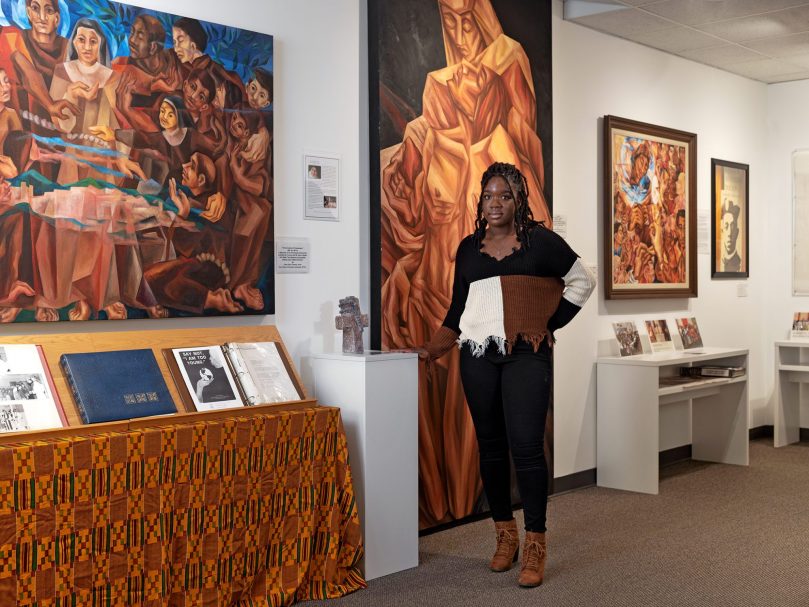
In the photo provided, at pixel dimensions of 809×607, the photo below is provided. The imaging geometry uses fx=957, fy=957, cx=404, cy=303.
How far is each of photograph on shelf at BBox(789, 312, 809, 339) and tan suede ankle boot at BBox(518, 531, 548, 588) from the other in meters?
4.53

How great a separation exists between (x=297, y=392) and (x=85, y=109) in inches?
55.6

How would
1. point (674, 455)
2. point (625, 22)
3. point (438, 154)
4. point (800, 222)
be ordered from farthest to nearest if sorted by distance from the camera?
point (800, 222) < point (674, 455) < point (625, 22) < point (438, 154)

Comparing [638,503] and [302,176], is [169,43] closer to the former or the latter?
[302,176]

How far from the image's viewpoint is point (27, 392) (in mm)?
3316

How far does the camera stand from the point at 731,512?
545cm

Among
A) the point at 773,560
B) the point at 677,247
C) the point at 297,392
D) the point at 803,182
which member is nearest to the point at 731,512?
the point at 773,560

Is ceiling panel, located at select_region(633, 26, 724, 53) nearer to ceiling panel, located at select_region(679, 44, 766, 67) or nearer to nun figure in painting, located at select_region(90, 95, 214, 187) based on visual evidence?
ceiling panel, located at select_region(679, 44, 766, 67)

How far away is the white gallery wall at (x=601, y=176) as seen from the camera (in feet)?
20.0

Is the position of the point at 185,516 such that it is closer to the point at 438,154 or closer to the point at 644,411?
the point at 438,154

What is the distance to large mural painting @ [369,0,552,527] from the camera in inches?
188

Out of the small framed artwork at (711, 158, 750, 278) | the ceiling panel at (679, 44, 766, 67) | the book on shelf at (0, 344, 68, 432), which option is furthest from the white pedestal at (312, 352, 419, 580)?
the small framed artwork at (711, 158, 750, 278)

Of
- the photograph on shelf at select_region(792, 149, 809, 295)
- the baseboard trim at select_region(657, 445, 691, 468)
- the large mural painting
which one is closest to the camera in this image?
the large mural painting

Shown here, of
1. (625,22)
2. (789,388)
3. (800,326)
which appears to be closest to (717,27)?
(625,22)

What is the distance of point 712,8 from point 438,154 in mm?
2190
